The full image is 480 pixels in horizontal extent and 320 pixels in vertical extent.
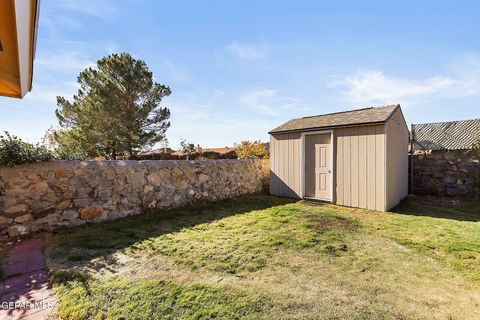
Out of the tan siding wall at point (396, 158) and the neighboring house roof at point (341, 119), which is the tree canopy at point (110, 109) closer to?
the neighboring house roof at point (341, 119)

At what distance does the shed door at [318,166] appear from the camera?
23.8 ft

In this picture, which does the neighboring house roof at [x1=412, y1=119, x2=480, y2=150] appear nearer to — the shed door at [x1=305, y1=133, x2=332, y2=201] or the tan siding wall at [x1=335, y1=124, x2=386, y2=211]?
the tan siding wall at [x1=335, y1=124, x2=386, y2=211]

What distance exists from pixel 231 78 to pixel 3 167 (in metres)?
7.92

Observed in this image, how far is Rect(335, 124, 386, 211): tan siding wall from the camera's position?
6234 mm

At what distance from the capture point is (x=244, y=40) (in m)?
7.87

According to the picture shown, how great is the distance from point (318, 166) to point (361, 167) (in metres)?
1.31

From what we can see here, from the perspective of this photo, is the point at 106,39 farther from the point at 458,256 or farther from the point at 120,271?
the point at 458,256

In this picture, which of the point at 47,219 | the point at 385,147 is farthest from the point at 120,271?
the point at 385,147

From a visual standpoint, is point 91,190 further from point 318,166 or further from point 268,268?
point 318,166

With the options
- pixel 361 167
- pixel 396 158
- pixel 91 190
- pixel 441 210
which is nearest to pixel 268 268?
pixel 91 190

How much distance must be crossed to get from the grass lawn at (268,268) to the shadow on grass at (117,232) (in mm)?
25

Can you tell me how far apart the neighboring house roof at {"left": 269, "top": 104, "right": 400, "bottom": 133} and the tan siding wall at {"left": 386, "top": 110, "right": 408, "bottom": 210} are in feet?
0.93

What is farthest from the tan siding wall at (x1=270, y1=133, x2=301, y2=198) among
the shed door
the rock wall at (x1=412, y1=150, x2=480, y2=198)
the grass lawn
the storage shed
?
the rock wall at (x1=412, y1=150, x2=480, y2=198)

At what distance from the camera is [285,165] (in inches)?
328
